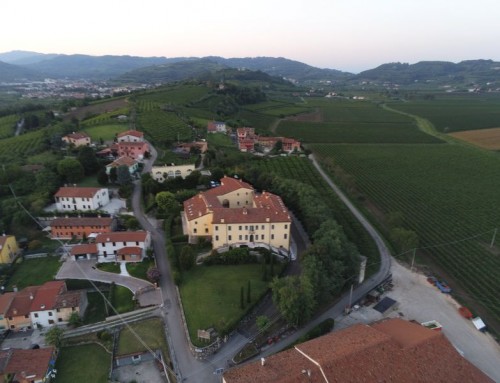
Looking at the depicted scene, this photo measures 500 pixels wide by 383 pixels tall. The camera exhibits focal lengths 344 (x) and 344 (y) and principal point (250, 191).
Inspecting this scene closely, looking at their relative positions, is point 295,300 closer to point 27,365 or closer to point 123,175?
point 27,365

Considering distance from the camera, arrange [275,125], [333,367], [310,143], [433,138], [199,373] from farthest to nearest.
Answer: [275,125]
[433,138]
[310,143]
[199,373]
[333,367]

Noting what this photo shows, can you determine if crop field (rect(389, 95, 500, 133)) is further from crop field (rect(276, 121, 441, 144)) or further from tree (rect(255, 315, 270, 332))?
tree (rect(255, 315, 270, 332))

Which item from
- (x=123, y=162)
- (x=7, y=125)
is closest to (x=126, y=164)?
(x=123, y=162)

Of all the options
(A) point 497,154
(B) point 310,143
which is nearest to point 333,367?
(B) point 310,143

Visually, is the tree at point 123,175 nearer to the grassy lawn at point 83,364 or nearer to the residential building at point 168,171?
the residential building at point 168,171

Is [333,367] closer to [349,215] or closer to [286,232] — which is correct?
[286,232]

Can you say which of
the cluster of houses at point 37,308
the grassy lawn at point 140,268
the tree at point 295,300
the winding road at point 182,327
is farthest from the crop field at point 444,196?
the cluster of houses at point 37,308
